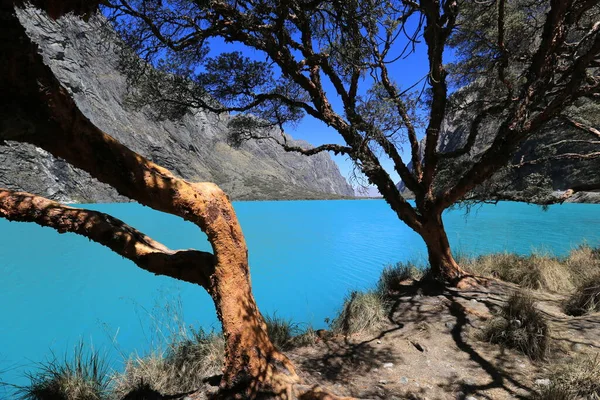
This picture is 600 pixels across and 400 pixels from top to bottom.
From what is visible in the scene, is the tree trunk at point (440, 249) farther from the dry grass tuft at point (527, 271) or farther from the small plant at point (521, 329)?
the small plant at point (521, 329)

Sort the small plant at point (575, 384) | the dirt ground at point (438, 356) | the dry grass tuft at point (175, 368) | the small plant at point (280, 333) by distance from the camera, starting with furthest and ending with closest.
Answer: the small plant at point (280, 333) < the dirt ground at point (438, 356) < the dry grass tuft at point (175, 368) < the small plant at point (575, 384)

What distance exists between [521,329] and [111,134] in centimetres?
6109

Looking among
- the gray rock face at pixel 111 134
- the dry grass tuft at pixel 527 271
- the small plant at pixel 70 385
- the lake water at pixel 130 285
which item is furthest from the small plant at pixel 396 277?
the gray rock face at pixel 111 134

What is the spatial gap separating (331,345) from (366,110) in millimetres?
3337

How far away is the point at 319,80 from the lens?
5.23 metres

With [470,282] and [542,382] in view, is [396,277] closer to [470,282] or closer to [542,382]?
[470,282]

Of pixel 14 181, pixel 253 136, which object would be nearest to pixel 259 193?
pixel 14 181

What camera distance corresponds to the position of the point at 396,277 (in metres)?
6.01

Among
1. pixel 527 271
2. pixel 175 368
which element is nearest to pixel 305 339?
pixel 175 368

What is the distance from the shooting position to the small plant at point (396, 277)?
576cm

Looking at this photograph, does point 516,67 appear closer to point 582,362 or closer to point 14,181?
point 582,362

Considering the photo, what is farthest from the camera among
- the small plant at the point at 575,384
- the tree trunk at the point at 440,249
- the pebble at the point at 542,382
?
the tree trunk at the point at 440,249

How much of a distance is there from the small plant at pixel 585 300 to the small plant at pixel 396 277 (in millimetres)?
2214

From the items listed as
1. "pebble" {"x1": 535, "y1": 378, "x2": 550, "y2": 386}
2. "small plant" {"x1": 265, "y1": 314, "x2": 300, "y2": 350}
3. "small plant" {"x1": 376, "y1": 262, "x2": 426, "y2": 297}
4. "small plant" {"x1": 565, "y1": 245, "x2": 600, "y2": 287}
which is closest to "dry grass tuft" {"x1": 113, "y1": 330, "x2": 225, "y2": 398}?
"small plant" {"x1": 265, "y1": 314, "x2": 300, "y2": 350}
